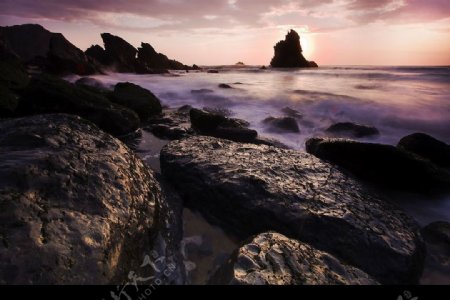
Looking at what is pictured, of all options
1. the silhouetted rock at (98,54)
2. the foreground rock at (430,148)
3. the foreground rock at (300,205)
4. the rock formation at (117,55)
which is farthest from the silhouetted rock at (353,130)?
the silhouetted rock at (98,54)

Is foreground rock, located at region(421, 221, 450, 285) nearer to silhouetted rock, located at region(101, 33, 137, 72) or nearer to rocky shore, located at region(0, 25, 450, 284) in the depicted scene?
rocky shore, located at region(0, 25, 450, 284)

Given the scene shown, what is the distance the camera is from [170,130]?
6.81 m

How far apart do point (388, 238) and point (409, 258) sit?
0.21m

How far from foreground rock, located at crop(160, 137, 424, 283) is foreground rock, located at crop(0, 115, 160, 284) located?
2.30 feet

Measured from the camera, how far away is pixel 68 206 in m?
2.01

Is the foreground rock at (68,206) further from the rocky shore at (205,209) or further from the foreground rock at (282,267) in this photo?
the foreground rock at (282,267)

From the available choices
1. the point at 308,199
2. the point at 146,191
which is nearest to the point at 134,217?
the point at 146,191

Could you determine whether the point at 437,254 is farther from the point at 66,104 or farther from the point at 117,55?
the point at 117,55

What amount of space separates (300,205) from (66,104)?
516 centimetres

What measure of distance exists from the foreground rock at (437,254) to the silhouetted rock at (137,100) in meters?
6.96

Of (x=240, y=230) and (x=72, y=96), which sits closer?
(x=240, y=230)

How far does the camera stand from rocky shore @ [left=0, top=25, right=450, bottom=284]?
181cm

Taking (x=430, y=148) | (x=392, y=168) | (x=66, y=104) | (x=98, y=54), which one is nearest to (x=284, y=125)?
(x=430, y=148)
